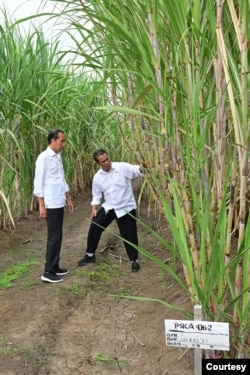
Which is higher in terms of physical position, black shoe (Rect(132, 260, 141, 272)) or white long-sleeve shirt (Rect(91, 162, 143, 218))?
white long-sleeve shirt (Rect(91, 162, 143, 218))

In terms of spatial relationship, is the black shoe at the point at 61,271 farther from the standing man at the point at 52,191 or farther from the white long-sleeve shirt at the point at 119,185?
the white long-sleeve shirt at the point at 119,185

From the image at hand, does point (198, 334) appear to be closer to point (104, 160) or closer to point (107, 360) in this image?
point (107, 360)

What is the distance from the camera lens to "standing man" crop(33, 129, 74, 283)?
316cm

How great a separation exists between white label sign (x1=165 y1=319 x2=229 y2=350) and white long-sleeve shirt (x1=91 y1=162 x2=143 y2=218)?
1941mm

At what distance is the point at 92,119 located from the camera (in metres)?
6.39

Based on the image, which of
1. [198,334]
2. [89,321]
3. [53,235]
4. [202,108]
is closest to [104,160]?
[53,235]

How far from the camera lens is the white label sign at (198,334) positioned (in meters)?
1.43

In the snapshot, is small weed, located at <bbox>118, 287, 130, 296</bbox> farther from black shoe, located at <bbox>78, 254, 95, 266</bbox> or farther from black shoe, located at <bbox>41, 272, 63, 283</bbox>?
black shoe, located at <bbox>78, 254, 95, 266</bbox>

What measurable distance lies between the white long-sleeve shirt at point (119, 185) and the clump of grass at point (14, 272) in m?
0.79

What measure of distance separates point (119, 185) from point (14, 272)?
1.03 meters

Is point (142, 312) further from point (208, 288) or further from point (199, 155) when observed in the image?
point (199, 155)

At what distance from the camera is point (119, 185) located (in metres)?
3.41

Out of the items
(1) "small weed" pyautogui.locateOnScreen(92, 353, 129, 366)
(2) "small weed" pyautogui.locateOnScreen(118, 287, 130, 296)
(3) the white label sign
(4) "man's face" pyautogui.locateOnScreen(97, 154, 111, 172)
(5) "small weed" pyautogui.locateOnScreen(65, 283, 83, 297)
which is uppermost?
(4) "man's face" pyautogui.locateOnScreen(97, 154, 111, 172)

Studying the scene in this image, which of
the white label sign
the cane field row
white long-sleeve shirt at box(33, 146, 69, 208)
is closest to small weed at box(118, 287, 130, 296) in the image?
white long-sleeve shirt at box(33, 146, 69, 208)
